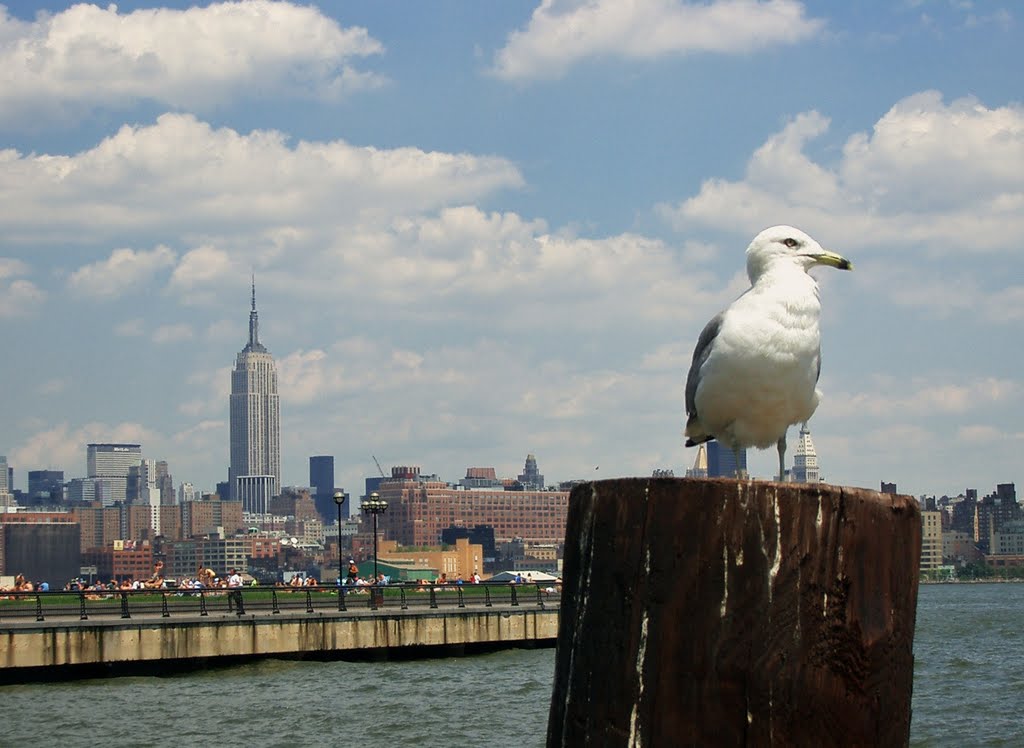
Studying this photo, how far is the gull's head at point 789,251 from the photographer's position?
6.43 m

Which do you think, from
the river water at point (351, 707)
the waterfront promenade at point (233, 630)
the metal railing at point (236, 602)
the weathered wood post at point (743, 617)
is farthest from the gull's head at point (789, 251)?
the metal railing at point (236, 602)

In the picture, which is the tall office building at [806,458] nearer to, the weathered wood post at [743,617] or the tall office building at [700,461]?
the tall office building at [700,461]

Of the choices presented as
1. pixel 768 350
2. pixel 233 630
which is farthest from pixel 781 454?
pixel 233 630

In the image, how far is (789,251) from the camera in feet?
21.1

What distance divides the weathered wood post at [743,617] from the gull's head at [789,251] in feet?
7.14

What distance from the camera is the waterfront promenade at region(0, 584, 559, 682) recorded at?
3353 centimetres

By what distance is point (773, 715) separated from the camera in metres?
4.14

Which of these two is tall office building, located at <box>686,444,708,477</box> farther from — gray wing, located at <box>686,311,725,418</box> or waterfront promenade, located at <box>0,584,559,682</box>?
waterfront promenade, located at <box>0,584,559,682</box>

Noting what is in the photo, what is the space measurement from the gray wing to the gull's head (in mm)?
310

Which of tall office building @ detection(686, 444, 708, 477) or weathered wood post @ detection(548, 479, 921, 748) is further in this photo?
tall office building @ detection(686, 444, 708, 477)

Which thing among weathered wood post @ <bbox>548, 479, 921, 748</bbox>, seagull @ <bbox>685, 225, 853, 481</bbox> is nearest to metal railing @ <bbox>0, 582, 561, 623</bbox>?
seagull @ <bbox>685, 225, 853, 481</bbox>

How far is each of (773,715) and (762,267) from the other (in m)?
2.73

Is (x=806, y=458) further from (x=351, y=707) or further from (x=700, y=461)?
(x=351, y=707)

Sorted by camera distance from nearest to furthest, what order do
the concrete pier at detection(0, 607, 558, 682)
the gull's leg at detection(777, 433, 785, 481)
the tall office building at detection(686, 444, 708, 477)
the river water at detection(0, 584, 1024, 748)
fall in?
the gull's leg at detection(777, 433, 785, 481)
the tall office building at detection(686, 444, 708, 477)
the river water at detection(0, 584, 1024, 748)
the concrete pier at detection(0, 607, 558, 682)
